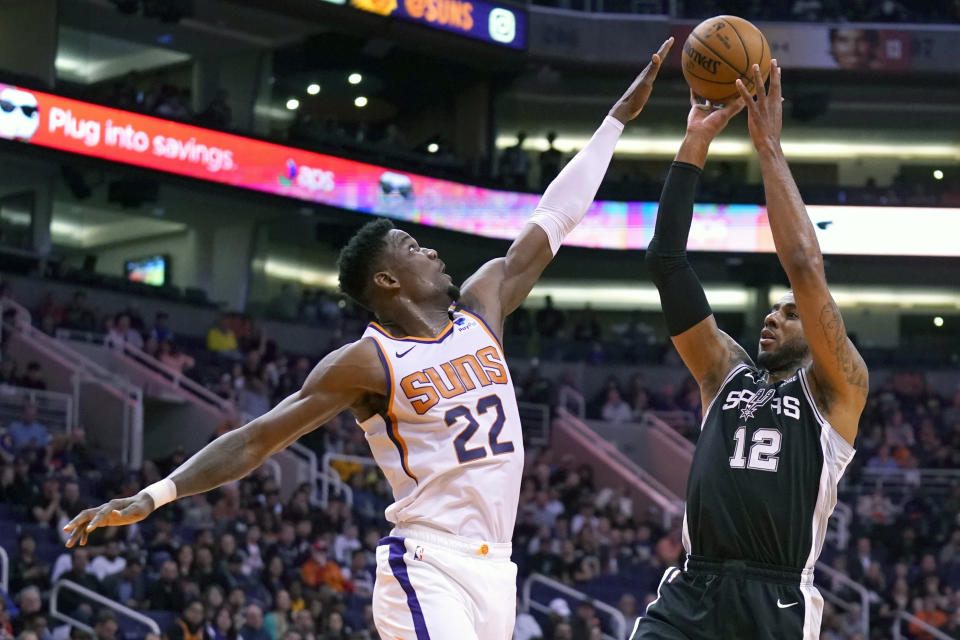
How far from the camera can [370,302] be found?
5.34 metres

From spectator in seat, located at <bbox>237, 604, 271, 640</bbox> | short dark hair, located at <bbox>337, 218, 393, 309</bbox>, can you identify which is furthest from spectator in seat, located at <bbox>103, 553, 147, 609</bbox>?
short dark hair, located at <bbox>337, 218, 393, 309</bbox>

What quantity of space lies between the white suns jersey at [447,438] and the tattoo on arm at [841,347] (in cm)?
120

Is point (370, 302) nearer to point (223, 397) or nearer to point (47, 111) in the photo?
point (223, 397)

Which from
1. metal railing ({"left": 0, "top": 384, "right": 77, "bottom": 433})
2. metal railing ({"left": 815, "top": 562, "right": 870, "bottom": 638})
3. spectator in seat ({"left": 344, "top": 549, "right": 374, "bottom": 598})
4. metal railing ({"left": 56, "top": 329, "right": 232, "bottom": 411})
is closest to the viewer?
spectator in seat ({"left": 344, "top": 549, "right": 374, "bottom": 598})

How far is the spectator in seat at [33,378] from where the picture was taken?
1827 cm

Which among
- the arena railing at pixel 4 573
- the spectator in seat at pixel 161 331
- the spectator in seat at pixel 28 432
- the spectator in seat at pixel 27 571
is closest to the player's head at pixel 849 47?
the spectator in seat at pixel 161 331

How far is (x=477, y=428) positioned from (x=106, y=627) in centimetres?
793

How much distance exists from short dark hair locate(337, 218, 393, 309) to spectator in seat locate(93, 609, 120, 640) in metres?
7.62

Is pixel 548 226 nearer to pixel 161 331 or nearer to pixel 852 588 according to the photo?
pixel 852 588

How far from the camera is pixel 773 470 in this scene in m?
4.88

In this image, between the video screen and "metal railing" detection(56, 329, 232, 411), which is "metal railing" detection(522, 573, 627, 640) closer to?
"metal railing" detection(56, 329, 232, 411)

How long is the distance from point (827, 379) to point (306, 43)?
24530mm

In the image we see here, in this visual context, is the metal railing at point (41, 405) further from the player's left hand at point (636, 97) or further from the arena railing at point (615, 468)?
the player's left hand at point (636, 97)

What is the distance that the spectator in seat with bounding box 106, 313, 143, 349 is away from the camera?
21.0 meters
